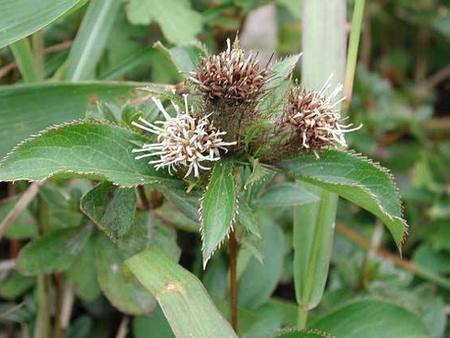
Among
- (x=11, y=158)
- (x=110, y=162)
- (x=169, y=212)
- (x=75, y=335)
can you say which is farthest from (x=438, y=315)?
(x=11, y=158)

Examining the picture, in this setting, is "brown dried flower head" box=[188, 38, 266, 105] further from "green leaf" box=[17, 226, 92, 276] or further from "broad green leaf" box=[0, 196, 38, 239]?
"broad green leaf" box=[0, 196, 38, 239]

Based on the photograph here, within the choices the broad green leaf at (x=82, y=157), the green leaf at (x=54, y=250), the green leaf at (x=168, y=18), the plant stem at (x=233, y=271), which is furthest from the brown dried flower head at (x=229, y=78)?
the green leaf at (x=168, y=18)

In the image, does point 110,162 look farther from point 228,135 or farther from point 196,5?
point 196,5

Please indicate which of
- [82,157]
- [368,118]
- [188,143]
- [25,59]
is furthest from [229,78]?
[368,118]

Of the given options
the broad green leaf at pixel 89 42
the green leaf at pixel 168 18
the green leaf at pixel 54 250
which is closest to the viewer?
the green leaf at pixel 54 250

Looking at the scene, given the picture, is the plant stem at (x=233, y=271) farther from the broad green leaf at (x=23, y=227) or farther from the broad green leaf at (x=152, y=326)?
the broad green leaf at (x=23, y=227)
